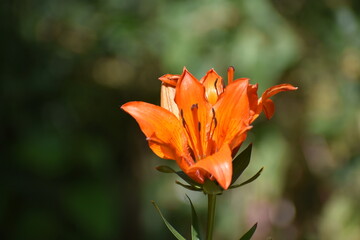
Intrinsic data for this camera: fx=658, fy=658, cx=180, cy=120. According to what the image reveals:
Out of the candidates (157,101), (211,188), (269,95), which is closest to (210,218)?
(211,188)

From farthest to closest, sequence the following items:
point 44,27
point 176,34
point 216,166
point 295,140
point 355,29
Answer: point 44,27 < point 295,140 < point 176,34 < point 355,29 < point 216,166

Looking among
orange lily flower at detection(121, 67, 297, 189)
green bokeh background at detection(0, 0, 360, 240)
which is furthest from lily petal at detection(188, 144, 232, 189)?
green bokeh background at detection(0, 0, 360, 240)

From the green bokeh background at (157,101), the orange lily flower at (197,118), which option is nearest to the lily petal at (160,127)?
the orange lily flower at (197,118)

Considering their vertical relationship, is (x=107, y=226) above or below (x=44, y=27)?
below

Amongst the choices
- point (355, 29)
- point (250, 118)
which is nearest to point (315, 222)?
point (355, 29)

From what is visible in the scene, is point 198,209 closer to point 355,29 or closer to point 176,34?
point 176,34

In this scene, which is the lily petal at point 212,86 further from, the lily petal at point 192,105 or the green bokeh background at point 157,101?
the green bokeh background at point 157,101
